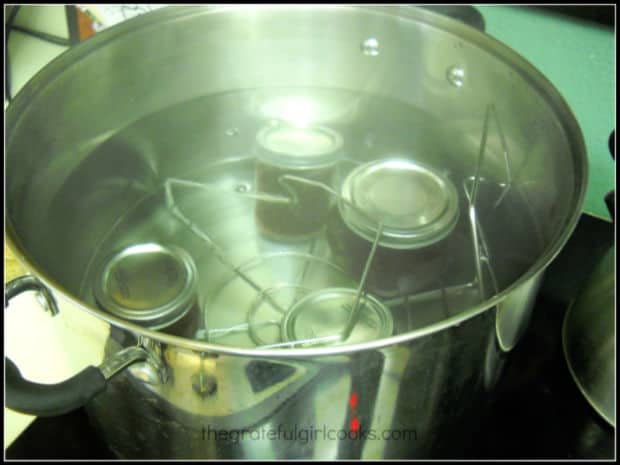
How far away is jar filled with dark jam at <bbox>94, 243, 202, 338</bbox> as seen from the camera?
1.69 feet

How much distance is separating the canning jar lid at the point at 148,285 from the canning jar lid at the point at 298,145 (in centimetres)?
22

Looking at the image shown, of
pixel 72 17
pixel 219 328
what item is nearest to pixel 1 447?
pixel 219 328

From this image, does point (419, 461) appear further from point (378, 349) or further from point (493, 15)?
point (493, 15)

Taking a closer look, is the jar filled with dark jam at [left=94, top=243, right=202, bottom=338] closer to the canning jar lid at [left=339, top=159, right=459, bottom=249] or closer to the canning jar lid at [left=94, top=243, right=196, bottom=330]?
the canning jar lid at [left=94, top=243, right=196, bottom=330]

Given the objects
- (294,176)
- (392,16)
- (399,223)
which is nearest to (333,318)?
(399,223)

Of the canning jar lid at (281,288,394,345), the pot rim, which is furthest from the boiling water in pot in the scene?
the pot rim

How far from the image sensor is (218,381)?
0.37 meters

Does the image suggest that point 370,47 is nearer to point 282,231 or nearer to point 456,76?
point 456,76

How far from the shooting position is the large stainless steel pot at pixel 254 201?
1.21 ft

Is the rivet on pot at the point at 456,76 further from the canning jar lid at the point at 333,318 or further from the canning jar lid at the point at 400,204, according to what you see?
the canning jar lid at the point at 333,318

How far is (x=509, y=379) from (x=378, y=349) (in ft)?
1.05

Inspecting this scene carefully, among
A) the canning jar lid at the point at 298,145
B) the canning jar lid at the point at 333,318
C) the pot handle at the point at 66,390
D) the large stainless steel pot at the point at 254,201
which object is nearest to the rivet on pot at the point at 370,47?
the large stainless steel pot at the point at 254,201

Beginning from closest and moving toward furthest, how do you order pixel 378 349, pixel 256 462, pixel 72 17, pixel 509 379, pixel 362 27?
pixel 378 349, pixel 256 462, pixel 509 379, pixel 362 27, pixel 72 17

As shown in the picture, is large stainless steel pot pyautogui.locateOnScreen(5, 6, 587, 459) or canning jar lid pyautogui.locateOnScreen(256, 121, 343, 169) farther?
canning jar lid pyautogui.locateOnScreen(256, 121, 343, 169)
